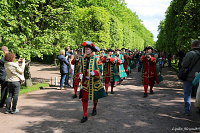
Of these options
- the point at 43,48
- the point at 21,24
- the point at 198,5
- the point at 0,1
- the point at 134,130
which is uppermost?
the point at 198,5

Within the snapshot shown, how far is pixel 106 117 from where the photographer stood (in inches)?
235

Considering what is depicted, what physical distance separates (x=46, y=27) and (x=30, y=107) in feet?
19.5

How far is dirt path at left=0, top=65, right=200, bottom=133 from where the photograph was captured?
16.7 ft

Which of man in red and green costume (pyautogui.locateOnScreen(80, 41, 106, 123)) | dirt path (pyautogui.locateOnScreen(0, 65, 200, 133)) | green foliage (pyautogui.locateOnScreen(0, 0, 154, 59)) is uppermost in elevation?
green foliage (pyautogui.locateOnScreen(0, 0, 154, 59))

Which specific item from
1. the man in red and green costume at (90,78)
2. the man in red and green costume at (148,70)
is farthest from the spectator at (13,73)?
the man in red and green costume at (148,70)

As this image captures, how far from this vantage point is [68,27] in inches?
518

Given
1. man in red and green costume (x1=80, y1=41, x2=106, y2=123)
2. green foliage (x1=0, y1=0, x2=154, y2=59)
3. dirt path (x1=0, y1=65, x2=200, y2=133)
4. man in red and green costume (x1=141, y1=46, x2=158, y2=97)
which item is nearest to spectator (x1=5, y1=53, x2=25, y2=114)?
dirt path (x1=0, y1=65, x2=200, y2=133)

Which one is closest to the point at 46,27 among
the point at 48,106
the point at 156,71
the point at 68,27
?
the point at 68,27

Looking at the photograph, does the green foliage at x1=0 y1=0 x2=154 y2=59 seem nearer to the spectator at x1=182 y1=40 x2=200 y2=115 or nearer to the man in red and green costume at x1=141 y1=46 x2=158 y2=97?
the man in red and green costume at x1=141 y1=46 x2=158 y2=97

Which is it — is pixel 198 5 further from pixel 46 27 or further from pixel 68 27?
pixel 46 27

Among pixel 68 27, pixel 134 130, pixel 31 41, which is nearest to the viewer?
pixel 134 130

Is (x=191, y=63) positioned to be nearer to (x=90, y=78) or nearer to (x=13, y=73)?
(x=90, y=78)

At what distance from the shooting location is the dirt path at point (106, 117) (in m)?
5.09

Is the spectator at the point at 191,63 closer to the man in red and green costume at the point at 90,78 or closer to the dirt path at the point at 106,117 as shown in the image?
the dirt path at the point at 106,117
